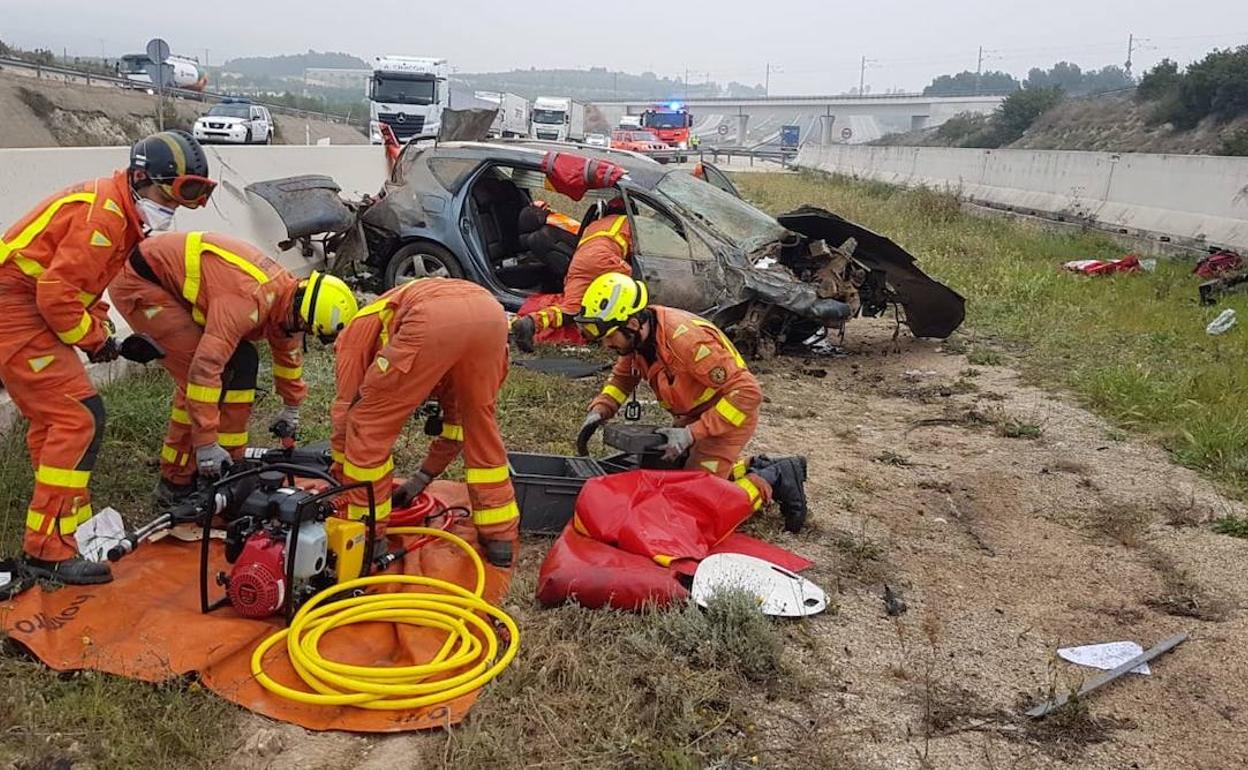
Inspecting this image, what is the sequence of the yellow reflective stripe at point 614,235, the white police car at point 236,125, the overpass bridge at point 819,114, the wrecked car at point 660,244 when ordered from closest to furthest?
1. the yellow reflective stripe at point 614,235
2. the wrecked car at point 660,244
3. the white police car at point 236,125
4. the overpass bridge at point 819,114

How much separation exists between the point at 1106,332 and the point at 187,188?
797 centimetres

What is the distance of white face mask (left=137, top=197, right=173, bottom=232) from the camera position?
3.82 m

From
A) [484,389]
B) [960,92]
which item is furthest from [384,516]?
[960,92]

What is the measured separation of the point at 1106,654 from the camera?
361 centimetres

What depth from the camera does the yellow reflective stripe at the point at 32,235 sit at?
3652 millimetres

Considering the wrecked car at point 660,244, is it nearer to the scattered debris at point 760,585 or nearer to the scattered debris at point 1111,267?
the scattered debris at point 760,585

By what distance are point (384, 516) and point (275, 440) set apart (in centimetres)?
169

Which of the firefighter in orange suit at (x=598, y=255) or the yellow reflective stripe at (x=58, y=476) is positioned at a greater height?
the firefighter in orange suit at (x=598, y=255)

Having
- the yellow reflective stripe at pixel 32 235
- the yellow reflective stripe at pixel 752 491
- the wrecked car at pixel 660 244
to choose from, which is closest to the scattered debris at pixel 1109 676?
the yellow reflective stripe at pixel 752 491

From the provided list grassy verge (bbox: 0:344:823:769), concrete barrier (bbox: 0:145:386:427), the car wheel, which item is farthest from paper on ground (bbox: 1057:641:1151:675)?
the car wheel

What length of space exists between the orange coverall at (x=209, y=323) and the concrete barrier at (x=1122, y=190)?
1154cm

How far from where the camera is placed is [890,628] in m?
3.77

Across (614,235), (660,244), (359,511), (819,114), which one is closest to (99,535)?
(359,511)

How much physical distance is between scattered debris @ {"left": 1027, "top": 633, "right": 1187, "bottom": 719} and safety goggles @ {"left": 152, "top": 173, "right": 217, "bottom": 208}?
12.1 feet
